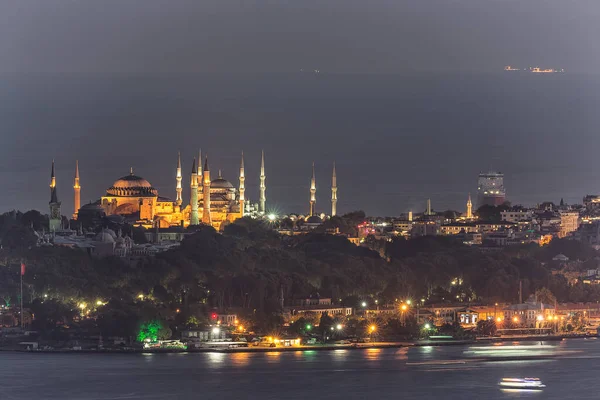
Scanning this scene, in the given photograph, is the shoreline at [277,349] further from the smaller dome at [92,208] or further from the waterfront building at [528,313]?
the smaller dome at [92,208]

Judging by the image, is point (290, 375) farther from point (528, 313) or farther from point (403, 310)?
point (528, 313)

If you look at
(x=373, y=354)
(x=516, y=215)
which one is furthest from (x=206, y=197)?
(x=373, y=354)

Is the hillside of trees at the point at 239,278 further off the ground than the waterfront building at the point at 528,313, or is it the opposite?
the hillside of trees at the point at 239,278

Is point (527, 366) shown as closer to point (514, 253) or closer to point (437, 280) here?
point (437, 280)

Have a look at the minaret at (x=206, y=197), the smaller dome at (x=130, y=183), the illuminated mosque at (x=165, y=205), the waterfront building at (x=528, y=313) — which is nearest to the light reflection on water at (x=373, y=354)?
the waterfront building at (x=528, y=313)

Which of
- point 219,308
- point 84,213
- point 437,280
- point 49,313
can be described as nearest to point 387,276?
point 437,280

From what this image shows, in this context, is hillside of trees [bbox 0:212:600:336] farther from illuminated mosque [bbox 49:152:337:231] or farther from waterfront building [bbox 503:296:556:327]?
illuminated mosque [bbox 49:152:337:231]
